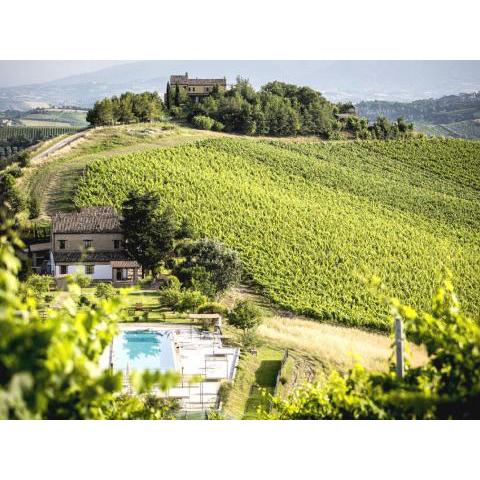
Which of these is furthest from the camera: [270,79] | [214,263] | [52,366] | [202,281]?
[270,79]

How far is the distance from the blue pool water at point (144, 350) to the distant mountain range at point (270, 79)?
7.34m

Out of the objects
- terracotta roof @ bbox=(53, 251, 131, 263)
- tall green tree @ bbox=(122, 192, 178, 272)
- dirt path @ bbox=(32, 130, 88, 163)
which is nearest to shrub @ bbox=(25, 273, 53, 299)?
terracotta roof @ bbox=(53, 251, 131, 263)

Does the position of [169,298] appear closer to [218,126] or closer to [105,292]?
[105,292]

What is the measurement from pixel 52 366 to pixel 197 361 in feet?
26.3

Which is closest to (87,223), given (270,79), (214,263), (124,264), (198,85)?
(124,264)

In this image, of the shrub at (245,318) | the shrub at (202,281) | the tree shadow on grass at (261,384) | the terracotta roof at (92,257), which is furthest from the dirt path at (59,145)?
the tree shadow on grass at (261,384)

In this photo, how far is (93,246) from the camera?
17.9 meters

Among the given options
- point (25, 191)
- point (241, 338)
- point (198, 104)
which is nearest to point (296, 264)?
point (241, 338)

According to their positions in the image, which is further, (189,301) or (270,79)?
(270,79)

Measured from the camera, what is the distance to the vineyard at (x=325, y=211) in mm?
17688

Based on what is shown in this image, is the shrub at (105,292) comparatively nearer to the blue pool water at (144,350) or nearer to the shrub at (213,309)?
the shrub at (213,309)
